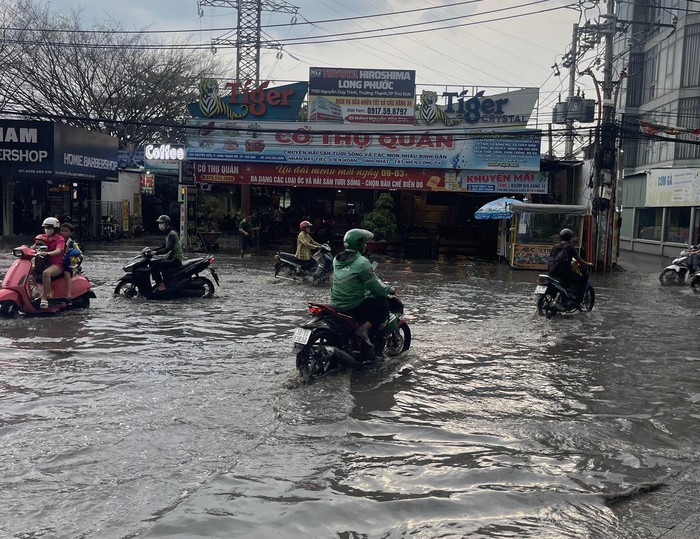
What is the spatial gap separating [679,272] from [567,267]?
26.9 ft

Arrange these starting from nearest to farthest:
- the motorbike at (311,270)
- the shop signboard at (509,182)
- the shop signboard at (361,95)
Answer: the motorbike at (311,270) → the shop signboard at (509,182) → the shop signboard at (361,95)

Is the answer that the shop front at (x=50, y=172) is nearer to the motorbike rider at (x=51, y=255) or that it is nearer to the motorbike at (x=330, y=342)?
the motorbike rider at (x=51, y=255)

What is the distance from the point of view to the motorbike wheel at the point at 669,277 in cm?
1898

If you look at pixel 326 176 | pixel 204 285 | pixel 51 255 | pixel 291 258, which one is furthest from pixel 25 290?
pixel 326 176

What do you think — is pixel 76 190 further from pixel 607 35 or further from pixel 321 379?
pixel 321 379

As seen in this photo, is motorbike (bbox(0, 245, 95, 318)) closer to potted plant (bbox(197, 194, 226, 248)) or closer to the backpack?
the backpack

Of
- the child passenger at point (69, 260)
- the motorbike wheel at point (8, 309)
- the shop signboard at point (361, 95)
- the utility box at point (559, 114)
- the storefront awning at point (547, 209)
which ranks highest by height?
the shop signboard at point (361, 95)

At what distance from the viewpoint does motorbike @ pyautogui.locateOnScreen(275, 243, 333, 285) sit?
1648 centimetres

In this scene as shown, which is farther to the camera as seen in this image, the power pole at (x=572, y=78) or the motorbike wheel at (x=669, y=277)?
the power pole at (x=572, y=78)

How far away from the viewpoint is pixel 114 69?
1339 inches

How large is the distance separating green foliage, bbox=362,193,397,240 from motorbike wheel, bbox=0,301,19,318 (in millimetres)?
16939

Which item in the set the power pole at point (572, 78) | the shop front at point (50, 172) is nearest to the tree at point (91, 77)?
the shop front at point (50, 172)

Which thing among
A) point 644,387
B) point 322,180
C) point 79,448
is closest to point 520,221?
point 322,180

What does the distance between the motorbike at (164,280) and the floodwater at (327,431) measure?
6.47 ft
